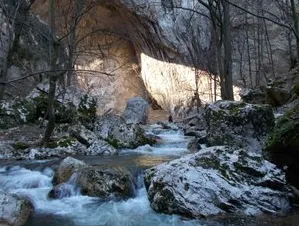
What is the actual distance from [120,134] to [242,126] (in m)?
4.65

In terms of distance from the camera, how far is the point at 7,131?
11125 millimetres

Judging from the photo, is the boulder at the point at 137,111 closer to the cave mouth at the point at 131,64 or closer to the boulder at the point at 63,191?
the cave mouth at the point at 131,64

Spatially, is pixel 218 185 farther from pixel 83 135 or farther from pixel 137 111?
pixel 137 111

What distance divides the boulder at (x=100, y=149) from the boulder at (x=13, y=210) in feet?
14.7

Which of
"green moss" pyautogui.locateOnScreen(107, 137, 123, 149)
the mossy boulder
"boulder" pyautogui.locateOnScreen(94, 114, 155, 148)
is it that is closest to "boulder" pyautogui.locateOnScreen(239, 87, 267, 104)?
"boulder" pyautogui.locateOnScreen(94, 114, 155, 148)

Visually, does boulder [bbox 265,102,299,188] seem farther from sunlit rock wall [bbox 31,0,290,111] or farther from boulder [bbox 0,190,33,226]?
sunlit rock wall [bbox 31,0,290,111]

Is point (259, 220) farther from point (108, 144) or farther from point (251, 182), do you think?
point (108, 144)

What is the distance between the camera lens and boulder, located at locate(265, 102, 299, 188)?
5.43 meters

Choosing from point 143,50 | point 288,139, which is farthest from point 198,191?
point 143,50

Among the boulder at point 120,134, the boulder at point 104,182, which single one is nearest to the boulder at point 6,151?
the boulder at point 120,134

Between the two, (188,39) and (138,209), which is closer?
(138,209)

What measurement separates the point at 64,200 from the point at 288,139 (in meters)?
3.40

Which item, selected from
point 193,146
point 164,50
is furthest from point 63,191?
point 164,50

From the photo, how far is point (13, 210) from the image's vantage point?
200 inches
